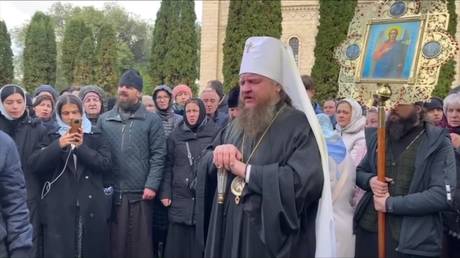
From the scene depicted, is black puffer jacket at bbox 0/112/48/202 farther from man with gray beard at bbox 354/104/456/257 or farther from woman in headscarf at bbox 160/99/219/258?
man with gray beard at bbox 354/104/456/257

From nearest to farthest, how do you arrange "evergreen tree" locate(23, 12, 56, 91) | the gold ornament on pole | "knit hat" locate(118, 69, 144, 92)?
the gold ornament on pole, "knit hat" locate(118, 69, 144, 92), "evergreen tree" locate(23, 12, 56, 91)

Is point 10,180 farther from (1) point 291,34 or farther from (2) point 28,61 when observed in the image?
(2) point 28,61

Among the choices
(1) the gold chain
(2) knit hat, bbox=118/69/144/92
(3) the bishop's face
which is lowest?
(1) the gold chain

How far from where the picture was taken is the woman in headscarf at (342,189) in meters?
4.46

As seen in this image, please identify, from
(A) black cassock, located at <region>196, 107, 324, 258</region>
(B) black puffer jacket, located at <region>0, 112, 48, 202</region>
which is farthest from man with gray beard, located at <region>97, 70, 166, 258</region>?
(A) black cassock, located at <region>196, 107, 324, 258</region>

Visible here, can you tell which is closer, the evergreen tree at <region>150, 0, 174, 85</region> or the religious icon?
the religious icon

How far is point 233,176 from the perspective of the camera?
3.79m

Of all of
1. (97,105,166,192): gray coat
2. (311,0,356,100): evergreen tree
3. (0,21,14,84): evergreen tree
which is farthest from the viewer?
(0,21,14,84): evergreen tree

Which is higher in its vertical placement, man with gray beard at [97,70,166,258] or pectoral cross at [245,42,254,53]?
pectoral cross at [245,42,254,53]

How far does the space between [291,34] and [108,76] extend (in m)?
13.3

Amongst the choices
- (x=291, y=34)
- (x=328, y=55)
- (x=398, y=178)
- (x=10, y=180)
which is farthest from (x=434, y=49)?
(x=291, y=34)

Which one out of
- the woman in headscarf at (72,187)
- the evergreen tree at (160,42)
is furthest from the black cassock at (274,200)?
the evergreen tree at (160,42)

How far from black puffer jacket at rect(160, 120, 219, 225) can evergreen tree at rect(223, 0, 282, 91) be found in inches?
562

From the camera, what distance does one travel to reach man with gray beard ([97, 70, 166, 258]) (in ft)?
20.2
